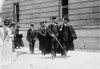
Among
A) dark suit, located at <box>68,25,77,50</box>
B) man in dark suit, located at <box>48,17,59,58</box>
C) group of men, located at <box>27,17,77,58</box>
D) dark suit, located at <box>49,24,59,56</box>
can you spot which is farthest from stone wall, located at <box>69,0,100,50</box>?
man in dark suit, located at <box>48,17,59,58</box>

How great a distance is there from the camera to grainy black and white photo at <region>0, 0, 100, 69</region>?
390 inches

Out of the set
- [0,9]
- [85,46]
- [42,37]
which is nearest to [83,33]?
[85,46]

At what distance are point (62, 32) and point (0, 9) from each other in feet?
58.1

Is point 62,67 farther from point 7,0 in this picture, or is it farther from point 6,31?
point 7,0

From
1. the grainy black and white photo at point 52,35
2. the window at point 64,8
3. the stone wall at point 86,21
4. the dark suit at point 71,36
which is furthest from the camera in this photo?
the window at point 64,8

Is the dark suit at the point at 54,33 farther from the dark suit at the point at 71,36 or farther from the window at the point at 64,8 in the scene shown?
the window at the point at 64,8

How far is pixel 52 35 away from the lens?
1229 cm

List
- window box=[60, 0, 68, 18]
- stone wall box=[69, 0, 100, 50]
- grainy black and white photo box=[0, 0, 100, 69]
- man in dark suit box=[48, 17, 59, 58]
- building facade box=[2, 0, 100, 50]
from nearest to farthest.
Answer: grainy black and white photo box=[0, 0, 100, 69], man in dark suit box=[48, 17, 59, 58], stone wall box=[69, 0, 100, 50], building facade box=[2, 0, 100, 50], window box=[60, 0, 68, 18]

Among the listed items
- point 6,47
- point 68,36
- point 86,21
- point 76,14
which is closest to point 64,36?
point 68,36

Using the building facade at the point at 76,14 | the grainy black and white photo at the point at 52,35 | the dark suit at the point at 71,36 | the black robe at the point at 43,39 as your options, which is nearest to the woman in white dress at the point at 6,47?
the grainy black and white photo at the point at 52,35

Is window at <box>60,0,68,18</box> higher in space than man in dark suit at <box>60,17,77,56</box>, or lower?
higher

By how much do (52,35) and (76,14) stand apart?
6618 mm

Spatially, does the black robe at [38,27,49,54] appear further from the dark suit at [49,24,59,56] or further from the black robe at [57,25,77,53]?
the black robe at [57,25,77,53]

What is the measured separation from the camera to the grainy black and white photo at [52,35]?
32.5ft
